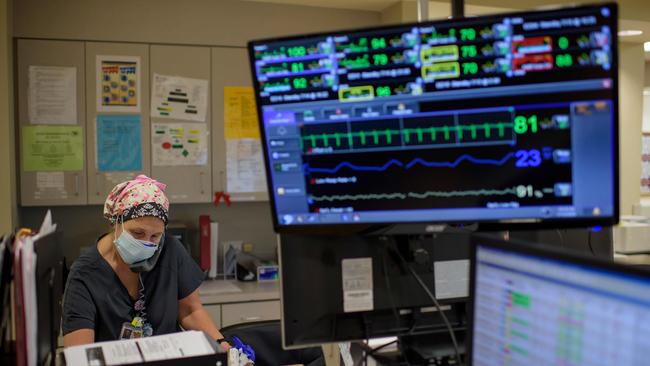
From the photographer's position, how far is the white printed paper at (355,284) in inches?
52.1

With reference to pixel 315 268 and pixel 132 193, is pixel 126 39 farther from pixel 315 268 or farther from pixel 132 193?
pixel 315 268

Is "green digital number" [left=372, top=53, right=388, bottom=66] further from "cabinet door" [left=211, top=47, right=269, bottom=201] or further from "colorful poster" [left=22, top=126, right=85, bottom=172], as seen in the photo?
"colorful poster" [left=22, top=126, right=85, bottom=172]

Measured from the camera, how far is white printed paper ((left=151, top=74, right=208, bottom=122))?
3.91 metres

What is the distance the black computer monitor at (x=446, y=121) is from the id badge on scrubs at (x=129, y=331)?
3.53 feet

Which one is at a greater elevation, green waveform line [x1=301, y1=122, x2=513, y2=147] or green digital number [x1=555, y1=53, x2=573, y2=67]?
green digital number [x1=555, y1=53, x2=573, y2=67]

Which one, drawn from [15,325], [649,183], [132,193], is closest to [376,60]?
[15,325]

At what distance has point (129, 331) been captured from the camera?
209 centimetres

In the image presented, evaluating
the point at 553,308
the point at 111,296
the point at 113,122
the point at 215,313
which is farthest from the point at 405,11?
the point at 553,308

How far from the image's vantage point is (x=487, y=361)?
3.57 feet

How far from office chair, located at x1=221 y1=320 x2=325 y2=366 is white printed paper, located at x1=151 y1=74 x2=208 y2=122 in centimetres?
191

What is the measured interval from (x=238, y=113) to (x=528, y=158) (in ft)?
10.1

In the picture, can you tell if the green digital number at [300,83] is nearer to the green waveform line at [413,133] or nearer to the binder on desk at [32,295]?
the green waveform line at [413,133]

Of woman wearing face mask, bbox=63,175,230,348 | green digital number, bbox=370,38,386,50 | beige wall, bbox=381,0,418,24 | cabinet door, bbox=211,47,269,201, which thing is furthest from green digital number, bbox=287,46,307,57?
beige wall, bbox=381,0,418,24

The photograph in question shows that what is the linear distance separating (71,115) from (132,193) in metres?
1.81
